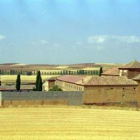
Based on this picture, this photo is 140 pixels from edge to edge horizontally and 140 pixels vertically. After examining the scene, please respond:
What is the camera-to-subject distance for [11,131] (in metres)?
20.9

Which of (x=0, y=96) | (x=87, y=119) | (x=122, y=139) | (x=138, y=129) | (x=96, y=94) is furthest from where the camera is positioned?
(x=96, y=94)

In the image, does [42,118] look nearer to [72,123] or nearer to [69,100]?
[72,123]

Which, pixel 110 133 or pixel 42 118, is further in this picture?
pixel 42 118

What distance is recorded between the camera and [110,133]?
20.7 m

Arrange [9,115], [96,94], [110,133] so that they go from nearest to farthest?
[110,133] → [9,115] → [96,94]

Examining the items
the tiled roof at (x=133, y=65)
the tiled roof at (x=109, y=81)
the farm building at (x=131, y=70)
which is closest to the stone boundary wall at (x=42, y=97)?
the tiled roof at (x=109, y=81)

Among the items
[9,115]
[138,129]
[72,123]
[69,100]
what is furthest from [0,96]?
[138,129]

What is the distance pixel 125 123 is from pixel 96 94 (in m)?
22.0

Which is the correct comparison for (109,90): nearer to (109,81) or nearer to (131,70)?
(109,81)

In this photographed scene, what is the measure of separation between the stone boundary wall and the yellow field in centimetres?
1015

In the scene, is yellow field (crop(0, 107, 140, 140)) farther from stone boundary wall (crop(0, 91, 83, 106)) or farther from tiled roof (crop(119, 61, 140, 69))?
tiled roof (crop(119, 61, 140, 69))

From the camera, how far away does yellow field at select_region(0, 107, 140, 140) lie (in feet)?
→ 64.5

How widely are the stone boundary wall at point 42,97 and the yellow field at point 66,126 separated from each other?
400 inches

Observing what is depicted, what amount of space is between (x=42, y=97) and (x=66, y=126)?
19.1 m
